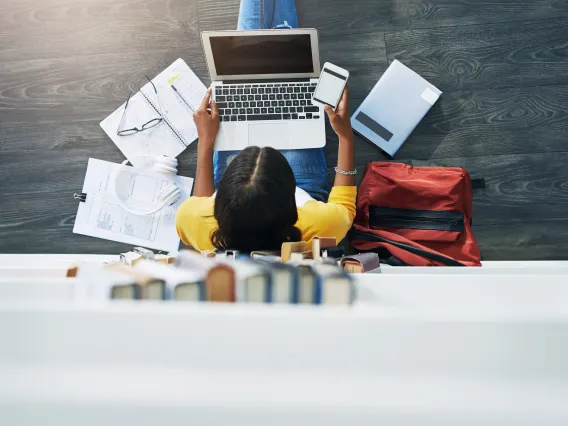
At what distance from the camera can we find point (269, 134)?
52.7 inches

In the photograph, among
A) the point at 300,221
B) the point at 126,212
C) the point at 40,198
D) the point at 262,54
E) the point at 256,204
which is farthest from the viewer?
the point at 40,198

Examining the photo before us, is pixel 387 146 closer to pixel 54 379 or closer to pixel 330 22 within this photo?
pixel 330 22

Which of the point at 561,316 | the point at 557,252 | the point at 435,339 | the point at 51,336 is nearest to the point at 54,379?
the point at 51,336

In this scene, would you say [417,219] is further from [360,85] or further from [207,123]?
[207,123]

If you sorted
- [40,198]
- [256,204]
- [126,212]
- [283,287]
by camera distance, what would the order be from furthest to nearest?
[40,198] → [126,212] → [256,204] → [283,287]

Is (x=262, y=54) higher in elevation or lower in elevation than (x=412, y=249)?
higher

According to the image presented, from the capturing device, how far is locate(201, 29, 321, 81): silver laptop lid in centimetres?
124

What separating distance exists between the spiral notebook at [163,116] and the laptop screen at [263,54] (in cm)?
18

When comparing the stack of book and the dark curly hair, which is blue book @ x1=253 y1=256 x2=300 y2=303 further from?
the dark curly hair

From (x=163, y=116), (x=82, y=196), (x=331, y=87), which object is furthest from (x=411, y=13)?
(x=82, y=196)

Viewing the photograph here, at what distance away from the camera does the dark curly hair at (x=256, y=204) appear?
0.97m

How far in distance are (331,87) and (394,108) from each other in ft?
0.81

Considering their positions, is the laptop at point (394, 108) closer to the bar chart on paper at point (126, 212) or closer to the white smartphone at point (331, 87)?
the white smartphone at point (331, 87)

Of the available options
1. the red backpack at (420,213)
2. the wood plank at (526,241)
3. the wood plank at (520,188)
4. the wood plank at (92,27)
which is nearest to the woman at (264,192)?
the red backpack at (420,213)
